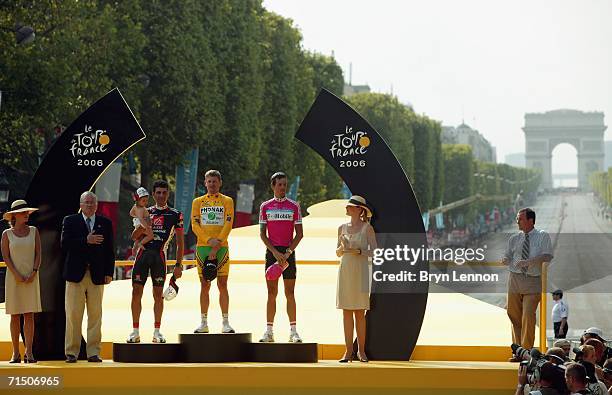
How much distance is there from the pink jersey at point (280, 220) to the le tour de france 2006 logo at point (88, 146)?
7.23ft

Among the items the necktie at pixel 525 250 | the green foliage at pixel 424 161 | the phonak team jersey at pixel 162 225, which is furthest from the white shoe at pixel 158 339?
the green foliage at pixel 424 161

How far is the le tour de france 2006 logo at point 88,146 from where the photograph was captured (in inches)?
613

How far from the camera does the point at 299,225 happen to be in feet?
48.5

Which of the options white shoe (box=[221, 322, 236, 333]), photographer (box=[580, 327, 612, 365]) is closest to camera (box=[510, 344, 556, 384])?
photographer (box=[580, 327, 612, 365])

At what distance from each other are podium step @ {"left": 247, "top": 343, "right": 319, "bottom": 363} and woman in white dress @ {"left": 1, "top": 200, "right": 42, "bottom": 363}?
8.31 ft

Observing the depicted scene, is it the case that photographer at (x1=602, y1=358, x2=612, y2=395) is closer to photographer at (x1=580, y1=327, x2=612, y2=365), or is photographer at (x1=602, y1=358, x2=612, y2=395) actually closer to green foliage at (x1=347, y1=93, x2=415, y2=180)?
photographer at (x1=580, y1=327, x2=612, y2=365)

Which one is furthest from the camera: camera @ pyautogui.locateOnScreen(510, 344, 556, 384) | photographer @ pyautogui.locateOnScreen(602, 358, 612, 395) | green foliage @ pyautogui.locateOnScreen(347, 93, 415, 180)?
green foliage @ pyautogui.locateOnScreen(347, 93, 415, 180)

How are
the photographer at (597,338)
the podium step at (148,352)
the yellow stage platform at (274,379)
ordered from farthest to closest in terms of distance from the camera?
1. the podium step at (148,352)
2. the yellow stage platform at (274,379)
3. the photographer at (597,338)

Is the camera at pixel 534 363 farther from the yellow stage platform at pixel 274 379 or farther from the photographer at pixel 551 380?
the yellow stage platform at pixel 274 379

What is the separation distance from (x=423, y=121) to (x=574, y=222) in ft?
141

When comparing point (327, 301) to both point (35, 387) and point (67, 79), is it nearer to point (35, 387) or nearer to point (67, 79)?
point (35, 387)

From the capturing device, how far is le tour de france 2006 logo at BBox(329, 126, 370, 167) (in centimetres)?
1562

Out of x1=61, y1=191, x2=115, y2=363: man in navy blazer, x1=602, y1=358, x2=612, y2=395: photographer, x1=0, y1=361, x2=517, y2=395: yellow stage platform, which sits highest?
x1=61, y1=191, x2=115, y2=363: man in navy blazer

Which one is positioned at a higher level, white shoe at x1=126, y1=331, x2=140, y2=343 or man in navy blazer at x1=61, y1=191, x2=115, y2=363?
man in navy blazer at x1=61, y1=191, x2=115, y2=363
